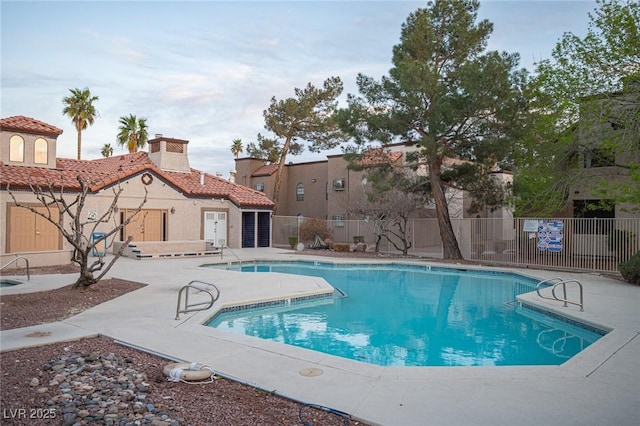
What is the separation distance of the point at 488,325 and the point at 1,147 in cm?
2083

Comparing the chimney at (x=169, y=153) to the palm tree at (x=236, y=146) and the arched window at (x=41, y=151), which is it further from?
the palm tree at (x=236, y=146)

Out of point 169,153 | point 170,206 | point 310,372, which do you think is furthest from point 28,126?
point 310,372

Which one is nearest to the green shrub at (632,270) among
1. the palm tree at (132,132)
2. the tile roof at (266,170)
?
the tile roof at (266,170)

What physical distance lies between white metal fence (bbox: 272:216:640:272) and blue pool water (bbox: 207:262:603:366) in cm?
408

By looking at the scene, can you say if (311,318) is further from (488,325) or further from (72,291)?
(72,291)

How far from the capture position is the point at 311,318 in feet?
36.4

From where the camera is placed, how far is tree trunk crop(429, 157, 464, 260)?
23047mm

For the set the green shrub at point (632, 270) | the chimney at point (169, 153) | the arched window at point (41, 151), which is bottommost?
the green shrub at point (632, 270)

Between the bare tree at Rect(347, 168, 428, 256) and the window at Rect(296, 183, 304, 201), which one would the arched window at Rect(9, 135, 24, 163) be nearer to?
the bare tree at Rect(347, 168, 428, 256)

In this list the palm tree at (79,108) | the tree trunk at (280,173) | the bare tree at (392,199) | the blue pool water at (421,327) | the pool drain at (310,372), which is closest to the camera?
the pool drain at (310,372)

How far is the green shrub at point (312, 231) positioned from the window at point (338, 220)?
183 cm

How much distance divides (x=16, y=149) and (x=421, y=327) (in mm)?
19490

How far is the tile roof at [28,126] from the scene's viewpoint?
2017 cm

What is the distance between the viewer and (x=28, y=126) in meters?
20.8
